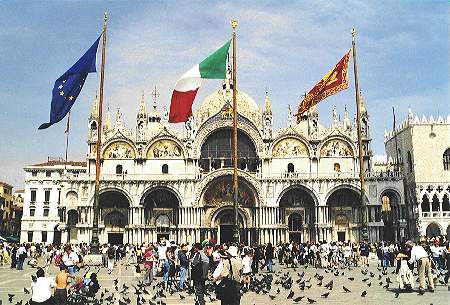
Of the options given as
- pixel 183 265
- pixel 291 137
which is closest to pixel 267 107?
pixel 291 137

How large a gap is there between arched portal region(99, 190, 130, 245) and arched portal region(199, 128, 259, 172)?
9.00m

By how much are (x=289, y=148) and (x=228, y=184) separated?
7444 millimetres

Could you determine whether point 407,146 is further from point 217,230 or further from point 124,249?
point 124,249

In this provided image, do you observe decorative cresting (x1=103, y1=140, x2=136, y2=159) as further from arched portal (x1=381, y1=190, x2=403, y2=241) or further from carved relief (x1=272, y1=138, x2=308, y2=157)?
arched portal (x1=381, y1=190, x2=403, y2=241)

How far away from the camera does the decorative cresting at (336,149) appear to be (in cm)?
Answer: 4962

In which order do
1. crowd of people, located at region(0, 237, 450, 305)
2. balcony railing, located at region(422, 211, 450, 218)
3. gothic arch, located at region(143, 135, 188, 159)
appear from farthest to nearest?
gothic arch, located at region(143, 135, 188, 159) < balcony railing, located at region(422, 211, 450, 218) < crowd of people, located at region(0, 237, 450, 305)

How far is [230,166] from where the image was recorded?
1987 inches

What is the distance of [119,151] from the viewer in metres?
50.6

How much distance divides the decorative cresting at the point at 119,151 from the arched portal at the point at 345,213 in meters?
20.9

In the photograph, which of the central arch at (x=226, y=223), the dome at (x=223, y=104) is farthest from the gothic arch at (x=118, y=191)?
the dome at (x=223, y=104)

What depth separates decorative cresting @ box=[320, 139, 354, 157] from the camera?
163ft

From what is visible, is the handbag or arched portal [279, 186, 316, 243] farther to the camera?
arched portal [279, 186, 316, 243]

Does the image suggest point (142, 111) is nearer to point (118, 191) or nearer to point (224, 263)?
point (118, 191)

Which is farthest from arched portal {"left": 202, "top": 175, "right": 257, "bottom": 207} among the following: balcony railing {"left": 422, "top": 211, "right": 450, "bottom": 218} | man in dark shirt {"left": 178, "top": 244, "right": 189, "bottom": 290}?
man in dark shirt {"left": 178, "top": 244, "right": 189, "bottom": 290}
